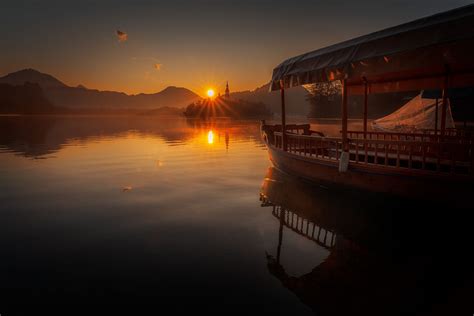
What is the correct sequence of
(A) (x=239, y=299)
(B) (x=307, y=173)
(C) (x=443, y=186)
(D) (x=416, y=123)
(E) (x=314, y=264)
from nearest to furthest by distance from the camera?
(A) (x=239, y=299) < (E) (x=314, y=264) < (C) (x=443, y=186) < (B) (x=307, y=173) < (D) (x=416, y=123)

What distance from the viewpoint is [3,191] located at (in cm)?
1007

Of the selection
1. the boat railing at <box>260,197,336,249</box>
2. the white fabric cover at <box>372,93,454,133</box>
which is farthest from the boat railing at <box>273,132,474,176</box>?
the white fabric cover at <box>372,93,454,133</box>

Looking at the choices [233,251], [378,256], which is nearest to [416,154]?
[378,256]

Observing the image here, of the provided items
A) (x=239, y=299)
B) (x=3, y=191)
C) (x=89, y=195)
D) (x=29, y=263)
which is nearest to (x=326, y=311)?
(x=239, y=299)

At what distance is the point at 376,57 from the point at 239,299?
5.55m

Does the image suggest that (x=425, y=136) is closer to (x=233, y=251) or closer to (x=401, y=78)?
(x=401, y=78)

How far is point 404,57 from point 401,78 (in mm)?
4936

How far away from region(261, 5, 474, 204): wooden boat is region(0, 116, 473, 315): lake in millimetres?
506

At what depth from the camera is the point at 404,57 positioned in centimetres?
626

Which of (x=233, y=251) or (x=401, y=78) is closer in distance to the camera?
(x=233, y=251)

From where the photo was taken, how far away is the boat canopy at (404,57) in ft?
18.4

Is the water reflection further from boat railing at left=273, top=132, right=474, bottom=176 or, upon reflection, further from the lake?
boat railing at left=273, top=132, right=474, bottom=176

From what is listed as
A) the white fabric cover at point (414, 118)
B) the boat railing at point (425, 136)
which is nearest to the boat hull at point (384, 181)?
the boat railing at point (425, 136)

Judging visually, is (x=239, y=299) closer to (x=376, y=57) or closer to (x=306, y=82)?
(x=376, y=57)
